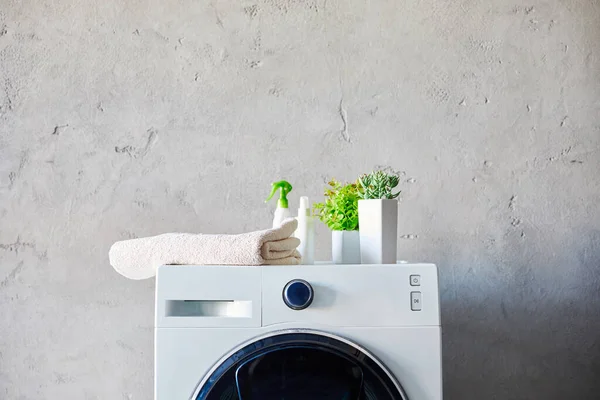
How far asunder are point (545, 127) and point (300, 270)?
1000 mm

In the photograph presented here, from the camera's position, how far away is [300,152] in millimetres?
1935

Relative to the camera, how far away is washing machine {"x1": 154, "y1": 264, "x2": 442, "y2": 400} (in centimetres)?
131

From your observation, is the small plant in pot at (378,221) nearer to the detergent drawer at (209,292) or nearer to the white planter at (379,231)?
the white planter at (379,231)

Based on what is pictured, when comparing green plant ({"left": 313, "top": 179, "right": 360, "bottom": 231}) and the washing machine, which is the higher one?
green plant ({"left": 313, "top": 179, "right": 360, "bottom": 231})

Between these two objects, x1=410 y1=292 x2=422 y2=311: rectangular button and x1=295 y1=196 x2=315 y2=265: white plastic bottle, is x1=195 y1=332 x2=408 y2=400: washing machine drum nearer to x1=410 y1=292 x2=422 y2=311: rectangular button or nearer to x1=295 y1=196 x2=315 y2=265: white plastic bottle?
x1=410 y1=292 x2=422 y2=311: rectangular button

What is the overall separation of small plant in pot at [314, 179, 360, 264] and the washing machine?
0.22 meters

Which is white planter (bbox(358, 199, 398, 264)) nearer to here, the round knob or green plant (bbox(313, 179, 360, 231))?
green plant (bbox(313, 179, 360, 231))

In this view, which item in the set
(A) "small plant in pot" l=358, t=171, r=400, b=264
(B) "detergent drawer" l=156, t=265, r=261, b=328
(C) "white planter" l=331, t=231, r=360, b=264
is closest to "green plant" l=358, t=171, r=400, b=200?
(A) "small plant in pot" l=358, t=171, r=400, b=264

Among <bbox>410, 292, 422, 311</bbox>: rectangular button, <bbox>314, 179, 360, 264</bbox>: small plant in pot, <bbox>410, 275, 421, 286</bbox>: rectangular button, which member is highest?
<bbox>314, 179, 360, 264</bbox>: small plant in pot

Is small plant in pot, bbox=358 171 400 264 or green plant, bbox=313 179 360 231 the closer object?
small plant in pot, bbox=358 171 400 264

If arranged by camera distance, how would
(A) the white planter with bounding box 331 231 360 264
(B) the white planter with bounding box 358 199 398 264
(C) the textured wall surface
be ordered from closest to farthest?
(B) the white planter with bounding box 358 199 398 264
(A) the white planter with bounding box 331 231 360 264
(C) the textured wall surface

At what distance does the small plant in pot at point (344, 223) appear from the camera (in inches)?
62.6

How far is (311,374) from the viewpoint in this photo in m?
1.31

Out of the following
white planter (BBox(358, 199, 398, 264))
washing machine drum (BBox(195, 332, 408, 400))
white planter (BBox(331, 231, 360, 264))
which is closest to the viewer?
washing machine drum (BBox(195, 332, 408, 400))
